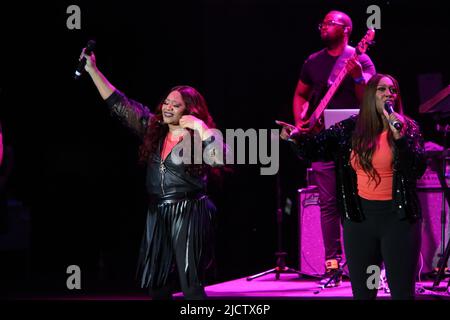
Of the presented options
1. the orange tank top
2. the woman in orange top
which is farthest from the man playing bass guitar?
the orange tank top

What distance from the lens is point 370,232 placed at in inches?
155

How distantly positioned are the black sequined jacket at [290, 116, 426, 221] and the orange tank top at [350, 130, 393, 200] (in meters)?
0.03

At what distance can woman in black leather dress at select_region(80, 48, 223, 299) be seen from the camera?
421 centimetres

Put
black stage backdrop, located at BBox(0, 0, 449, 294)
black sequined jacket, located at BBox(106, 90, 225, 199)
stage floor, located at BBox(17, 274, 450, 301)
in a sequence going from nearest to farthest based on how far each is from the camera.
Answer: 1. black sequined jacket, located at BBox(106, 90, 225, 199)
2. stage floor, located at BBox(17, 274, 450, 301)
3. black stage backdrop, located at BBox(0, 0, 449, 294)

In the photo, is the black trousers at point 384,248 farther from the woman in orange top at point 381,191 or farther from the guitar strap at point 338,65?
the guitar strap at point 338,65

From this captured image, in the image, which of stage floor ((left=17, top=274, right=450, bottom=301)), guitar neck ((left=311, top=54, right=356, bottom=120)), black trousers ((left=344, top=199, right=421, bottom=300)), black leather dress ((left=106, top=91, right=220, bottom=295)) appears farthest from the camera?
guitar neck ((left=311, top=54, right=356, bottom=120))

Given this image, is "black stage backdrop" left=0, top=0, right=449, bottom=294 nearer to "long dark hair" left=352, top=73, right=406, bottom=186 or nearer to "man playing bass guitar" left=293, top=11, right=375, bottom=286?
"man playing bass guitar" left=293, top=11, right=375, bottom=286

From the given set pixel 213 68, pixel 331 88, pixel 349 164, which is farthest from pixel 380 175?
pixel 213 68

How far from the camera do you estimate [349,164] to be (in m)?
4.17

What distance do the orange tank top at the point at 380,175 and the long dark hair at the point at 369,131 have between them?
0.06ft

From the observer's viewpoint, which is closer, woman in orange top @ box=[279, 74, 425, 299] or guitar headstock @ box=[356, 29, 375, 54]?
woman in orange top @ box=[279, 74, 425, 299]

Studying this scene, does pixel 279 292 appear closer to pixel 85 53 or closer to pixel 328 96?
pixel 328 96
